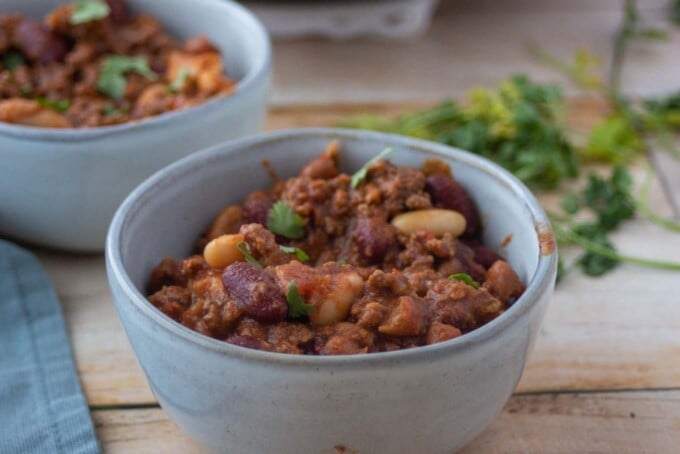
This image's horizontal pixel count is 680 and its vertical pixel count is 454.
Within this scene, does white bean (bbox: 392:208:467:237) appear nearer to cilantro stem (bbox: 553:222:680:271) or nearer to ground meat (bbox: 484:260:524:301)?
ground meat (bbox: 484:260:524:301)

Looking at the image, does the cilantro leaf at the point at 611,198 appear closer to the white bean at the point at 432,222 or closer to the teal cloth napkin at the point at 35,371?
the white bean at the point at 432,222

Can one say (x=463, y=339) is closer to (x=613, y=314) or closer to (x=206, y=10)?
(x=613, y=314)

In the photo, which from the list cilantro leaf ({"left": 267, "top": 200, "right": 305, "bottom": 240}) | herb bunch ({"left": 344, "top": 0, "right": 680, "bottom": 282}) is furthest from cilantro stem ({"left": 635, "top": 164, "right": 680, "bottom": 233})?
cilantro leaf ({"left": 267, "top": 200, "right": 305, "bottom": 240})

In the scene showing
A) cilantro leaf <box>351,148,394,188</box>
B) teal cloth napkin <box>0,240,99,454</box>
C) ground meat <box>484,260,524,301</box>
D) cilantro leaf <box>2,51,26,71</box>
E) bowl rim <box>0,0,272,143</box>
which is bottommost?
teal cloth napkin <box>0,240,99,454</box>

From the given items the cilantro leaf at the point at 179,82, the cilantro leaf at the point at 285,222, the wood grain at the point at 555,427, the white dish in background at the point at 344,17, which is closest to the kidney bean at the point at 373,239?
the cilantro leaf at the point at 285,222

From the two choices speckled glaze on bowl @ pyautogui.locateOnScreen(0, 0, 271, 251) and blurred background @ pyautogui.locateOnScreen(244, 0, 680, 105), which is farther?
blurred background @ pyautogui.locateOnScreen(244, 0, 680, 105)

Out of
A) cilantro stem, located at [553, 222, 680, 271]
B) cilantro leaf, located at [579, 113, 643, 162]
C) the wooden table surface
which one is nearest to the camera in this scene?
the wooden table surface

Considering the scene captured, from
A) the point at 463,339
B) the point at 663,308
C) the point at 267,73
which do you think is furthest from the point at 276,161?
the point at 663,308
